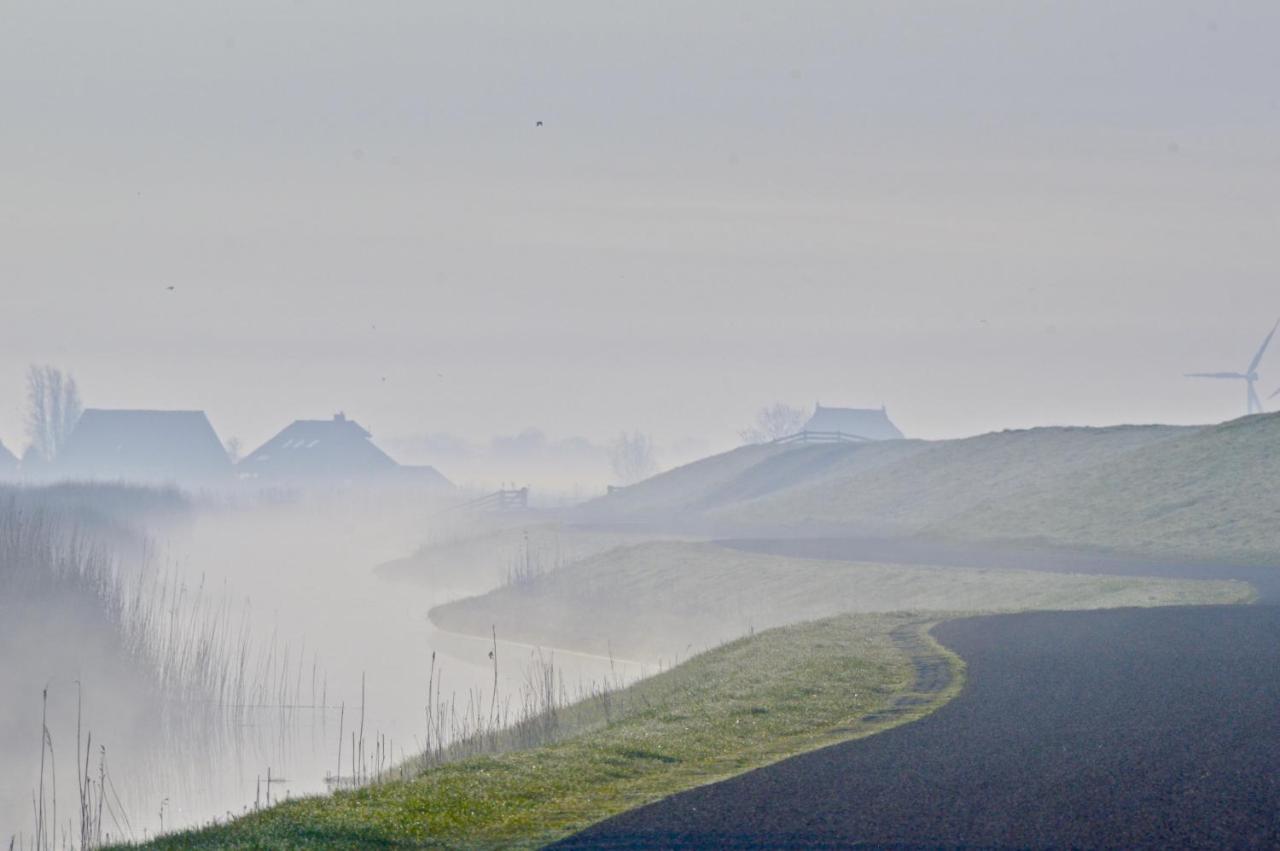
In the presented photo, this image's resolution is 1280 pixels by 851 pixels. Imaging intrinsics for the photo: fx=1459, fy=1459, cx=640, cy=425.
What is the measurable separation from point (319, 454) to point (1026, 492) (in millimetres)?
98666

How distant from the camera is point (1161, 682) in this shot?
21.8 meters

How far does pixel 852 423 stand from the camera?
631 ft

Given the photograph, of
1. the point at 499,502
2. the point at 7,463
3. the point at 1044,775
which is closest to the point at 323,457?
the point at 7,463

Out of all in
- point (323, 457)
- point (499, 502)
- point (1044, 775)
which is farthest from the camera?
point (323, 457)

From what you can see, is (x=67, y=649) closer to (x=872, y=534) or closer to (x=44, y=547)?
(x=44, y=547)

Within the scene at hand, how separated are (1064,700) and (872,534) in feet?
169

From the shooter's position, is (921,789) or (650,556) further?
(650,556)

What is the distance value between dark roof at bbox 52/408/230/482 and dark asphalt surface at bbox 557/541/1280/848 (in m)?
133

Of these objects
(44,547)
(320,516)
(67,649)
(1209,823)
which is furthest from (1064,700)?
(320,516)

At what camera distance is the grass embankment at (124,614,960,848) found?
1414cm

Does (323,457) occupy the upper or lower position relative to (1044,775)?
upper

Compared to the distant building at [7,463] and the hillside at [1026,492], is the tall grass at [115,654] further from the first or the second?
the distant building at [7,463]

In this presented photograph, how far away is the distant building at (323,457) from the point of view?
152000mm

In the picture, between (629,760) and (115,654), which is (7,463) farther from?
(629,760)
